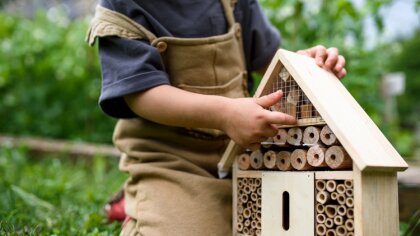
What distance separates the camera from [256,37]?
76.4 inches

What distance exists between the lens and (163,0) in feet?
5.39

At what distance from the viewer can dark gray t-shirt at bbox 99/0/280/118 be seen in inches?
57.7

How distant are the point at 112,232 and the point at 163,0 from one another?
745 mm

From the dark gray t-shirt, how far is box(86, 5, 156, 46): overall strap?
0.02 metres

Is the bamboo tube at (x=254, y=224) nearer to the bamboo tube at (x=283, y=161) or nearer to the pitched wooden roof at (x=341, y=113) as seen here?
the bamboo tube at (x=283, y=161)

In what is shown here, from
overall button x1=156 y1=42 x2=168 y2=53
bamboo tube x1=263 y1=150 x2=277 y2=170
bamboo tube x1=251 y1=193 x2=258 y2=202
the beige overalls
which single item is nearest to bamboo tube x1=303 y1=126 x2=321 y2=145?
bamboo tube x1=263 y1=150 x2=277 y2=170

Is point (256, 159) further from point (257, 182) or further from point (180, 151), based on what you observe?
point (180, 151)

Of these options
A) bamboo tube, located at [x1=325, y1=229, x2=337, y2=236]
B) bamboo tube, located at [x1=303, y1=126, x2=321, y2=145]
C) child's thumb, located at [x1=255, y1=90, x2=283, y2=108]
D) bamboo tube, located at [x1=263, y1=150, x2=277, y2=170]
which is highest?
child's thumb, located at [x1=255, y1=90, x2=283, y2=108]

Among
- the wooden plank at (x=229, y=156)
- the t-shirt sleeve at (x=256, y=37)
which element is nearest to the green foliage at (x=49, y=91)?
the t-shirt sleeve at (x=256, y=37)

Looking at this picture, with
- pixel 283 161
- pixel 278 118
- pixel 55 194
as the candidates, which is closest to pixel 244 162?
pixel 283 161

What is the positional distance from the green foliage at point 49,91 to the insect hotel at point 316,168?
10.1 feet

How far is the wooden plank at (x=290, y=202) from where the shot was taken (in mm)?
1255

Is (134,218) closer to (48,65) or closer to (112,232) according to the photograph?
(112,232)

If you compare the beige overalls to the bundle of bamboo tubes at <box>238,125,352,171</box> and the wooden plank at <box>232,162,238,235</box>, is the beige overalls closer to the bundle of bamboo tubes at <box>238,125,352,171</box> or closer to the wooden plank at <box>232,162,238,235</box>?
the wooden plank at <box>232,162,238,235</box>
